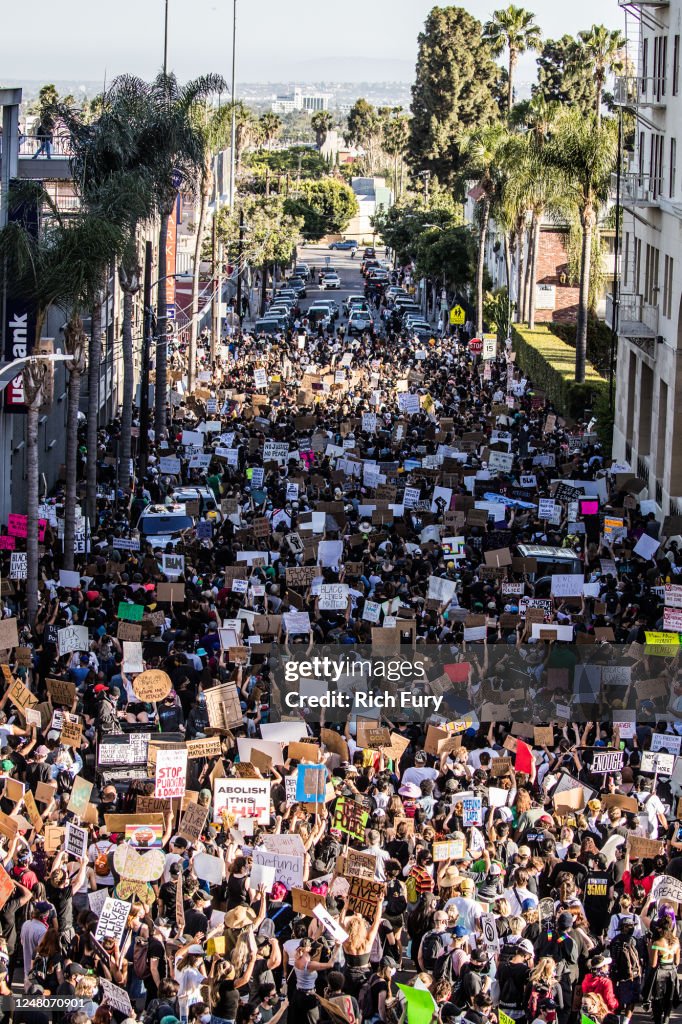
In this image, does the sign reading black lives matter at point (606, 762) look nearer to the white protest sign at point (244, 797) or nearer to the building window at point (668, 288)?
the white protest sign at point (244, 797)

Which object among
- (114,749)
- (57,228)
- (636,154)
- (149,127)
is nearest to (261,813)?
(114,749)

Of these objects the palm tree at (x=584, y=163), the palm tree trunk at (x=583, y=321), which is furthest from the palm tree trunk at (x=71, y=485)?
the palm tree at (x=584, y=163)

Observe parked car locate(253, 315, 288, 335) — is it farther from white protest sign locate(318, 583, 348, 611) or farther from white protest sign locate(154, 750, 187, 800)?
white protest sign locate(154, 750, 187, 800)

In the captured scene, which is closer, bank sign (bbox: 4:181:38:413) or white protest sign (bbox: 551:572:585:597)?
white protest sign (bbox: 551:572:585:597)

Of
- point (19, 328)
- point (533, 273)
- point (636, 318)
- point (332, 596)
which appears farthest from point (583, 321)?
point (332, 596)

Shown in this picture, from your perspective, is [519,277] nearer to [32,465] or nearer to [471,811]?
[32,465]

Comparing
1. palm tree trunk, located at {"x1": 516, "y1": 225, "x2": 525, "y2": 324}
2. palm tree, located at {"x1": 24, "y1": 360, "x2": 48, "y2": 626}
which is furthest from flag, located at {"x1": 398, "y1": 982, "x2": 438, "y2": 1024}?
palm tree trunk, located at {"x1": 516, "y1": 225, "x2": 525, "y2": 324}
